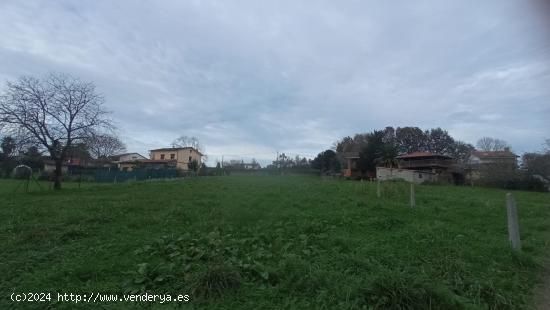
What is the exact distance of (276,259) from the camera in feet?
14.9

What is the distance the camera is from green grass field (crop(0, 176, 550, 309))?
3.35 m

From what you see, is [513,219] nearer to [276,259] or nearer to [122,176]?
[276,259]

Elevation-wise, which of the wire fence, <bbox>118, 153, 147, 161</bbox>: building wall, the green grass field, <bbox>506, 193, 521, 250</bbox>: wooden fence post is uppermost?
<bbox>118, 153, 147, 161</bbox>: building wall

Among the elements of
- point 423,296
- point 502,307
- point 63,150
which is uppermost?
point 63,150

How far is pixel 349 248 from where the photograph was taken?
5164 millimetres

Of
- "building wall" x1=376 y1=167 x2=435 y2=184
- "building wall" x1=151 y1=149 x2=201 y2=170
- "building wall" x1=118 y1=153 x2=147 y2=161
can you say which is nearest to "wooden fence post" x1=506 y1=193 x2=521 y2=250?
"building wall" x1=376 y1=167 x2=435 y2=184

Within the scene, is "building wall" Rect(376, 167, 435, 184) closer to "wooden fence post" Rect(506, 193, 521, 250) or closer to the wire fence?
the wire fence

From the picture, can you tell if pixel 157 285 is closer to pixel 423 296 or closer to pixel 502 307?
pixel 423 296

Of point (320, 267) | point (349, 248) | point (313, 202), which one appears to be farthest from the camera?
point (313, 202)

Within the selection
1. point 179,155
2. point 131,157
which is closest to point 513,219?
point 179,155

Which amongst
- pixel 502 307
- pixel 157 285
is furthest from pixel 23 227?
pixel 502 307

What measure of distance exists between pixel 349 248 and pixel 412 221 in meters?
3.03

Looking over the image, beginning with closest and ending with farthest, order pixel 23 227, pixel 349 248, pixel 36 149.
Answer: pixel 349 248 < pixel 23 227 < pixel 36 149

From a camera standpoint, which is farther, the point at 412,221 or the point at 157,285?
the point at 412,221
